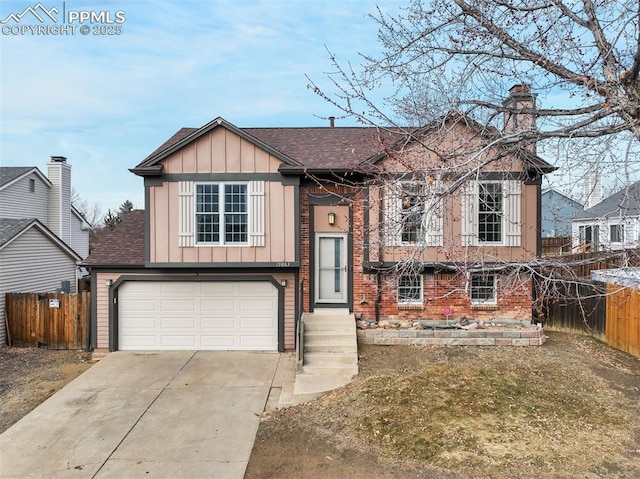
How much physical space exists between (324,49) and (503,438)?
617 cm

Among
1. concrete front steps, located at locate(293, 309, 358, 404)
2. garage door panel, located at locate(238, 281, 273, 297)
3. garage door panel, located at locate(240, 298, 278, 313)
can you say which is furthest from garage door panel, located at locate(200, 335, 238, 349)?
concrete front steps, located at locate(293, 309, 358, 404)

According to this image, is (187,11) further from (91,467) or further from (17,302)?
(17,302)

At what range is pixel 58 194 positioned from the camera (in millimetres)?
21875

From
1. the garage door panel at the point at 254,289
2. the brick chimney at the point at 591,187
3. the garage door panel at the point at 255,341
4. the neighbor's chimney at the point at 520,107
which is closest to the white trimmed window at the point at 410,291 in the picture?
the garage door panel at the point at 254,289

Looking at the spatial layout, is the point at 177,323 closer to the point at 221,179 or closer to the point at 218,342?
the point at 218,342

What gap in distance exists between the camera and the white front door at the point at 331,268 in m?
11.6

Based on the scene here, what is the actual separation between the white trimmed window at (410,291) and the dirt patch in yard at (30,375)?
820cm

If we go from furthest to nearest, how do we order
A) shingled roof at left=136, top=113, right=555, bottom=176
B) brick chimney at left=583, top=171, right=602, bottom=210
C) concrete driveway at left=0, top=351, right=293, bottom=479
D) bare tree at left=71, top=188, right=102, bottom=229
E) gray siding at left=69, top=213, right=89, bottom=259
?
bare tree at left=71, top=188, right=102, bottom=229 < gray siding at left=69, top=213, right=89, bottom=259 < shingled roof at left=136, top=113, right=555, bottom=176 < concrete driveway at left=0, top=351, right=293, bottom=479 < brick chimney at left=583, top=171, right=602, bottom=210

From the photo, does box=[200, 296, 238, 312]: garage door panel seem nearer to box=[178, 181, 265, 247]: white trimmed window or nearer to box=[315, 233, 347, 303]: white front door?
box=[178, 181, 265, 247]: white trimmed window

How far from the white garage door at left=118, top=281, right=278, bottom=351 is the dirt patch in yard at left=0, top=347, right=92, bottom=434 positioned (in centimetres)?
138

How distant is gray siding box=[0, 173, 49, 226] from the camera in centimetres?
1867

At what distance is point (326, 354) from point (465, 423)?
Result: 146 inches

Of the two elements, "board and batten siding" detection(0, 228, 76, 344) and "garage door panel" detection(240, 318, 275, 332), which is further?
"board and batten siding" detection(0, 228, 76, 344)

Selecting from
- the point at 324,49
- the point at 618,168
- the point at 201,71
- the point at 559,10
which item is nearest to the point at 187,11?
the point at 201,71
